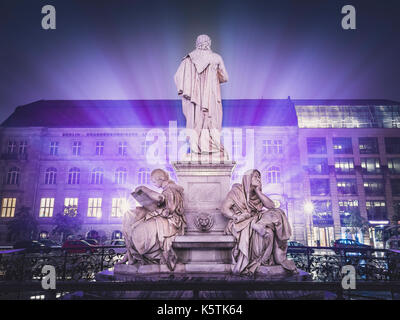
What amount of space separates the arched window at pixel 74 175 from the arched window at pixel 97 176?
6.49 feet

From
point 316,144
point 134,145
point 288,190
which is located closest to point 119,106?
point 134,145

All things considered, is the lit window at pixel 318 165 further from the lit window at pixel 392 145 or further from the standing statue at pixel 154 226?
the standing statue at pixel 154 226

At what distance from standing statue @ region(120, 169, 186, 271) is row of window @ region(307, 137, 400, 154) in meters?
43.8

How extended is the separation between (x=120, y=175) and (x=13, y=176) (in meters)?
15.6

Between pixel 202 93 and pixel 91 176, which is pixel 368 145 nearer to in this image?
pixel 91 176

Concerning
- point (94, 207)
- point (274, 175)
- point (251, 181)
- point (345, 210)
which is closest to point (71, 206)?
point (94, 207)

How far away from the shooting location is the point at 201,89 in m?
6.75

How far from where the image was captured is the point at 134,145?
4122 centimetres

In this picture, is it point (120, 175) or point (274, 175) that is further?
point (120, 175)

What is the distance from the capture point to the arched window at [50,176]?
40688 millimetres

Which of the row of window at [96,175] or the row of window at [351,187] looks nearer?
the row of window at [96,175]

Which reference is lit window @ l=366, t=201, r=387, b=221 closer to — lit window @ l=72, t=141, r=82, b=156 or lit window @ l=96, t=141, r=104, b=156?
lit window @ l=96, t=141, r=104, b=156

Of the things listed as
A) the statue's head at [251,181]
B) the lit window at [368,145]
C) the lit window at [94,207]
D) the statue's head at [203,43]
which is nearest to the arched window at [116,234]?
the lit window at [94,207]
